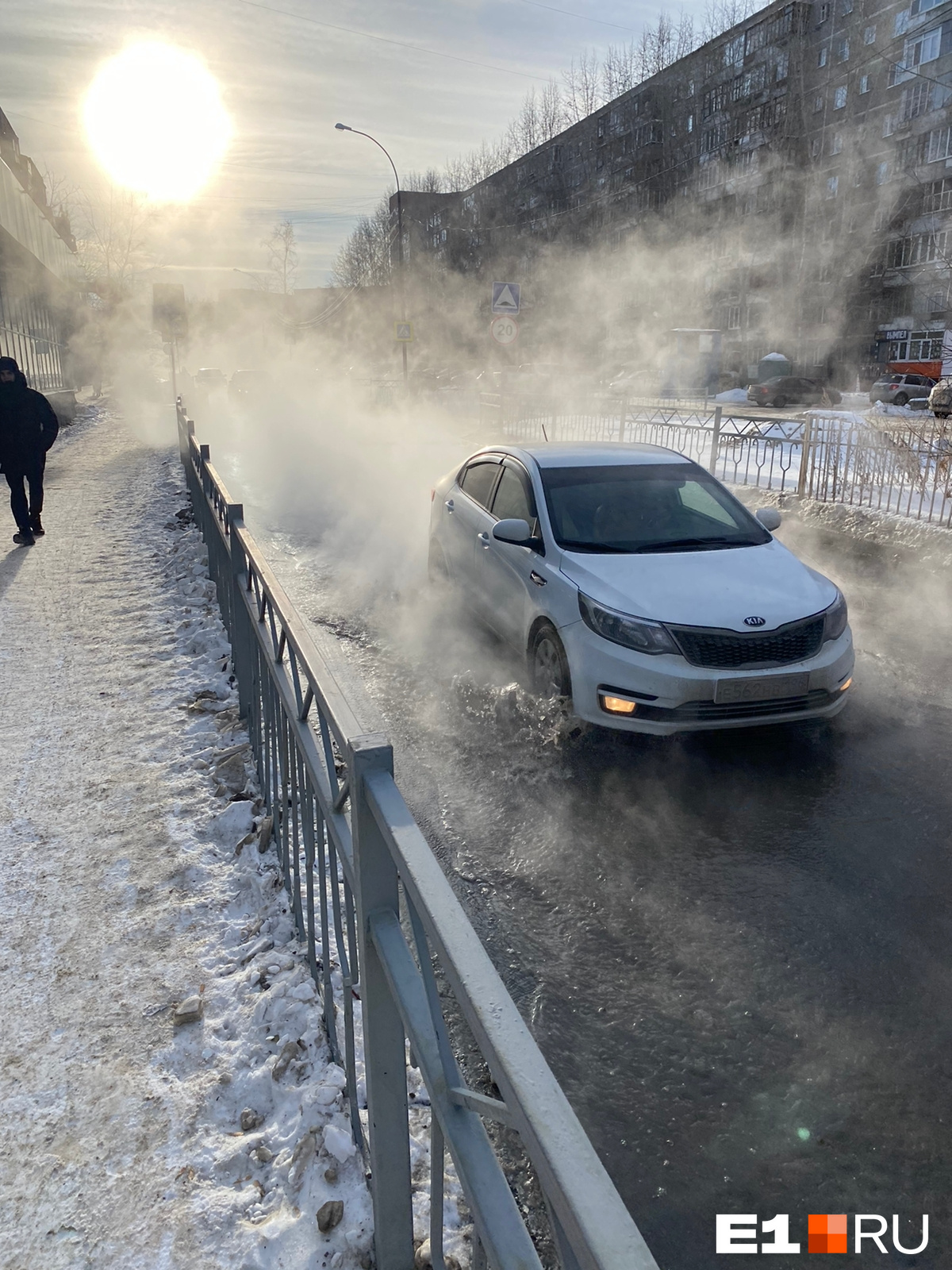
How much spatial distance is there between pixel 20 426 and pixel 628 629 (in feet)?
24.7

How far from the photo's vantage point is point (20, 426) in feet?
30.6

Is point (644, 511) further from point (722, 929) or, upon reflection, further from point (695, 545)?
point (722, 929)

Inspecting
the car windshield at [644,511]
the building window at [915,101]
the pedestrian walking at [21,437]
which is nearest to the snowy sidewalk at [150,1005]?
the car windshield at [644,511]

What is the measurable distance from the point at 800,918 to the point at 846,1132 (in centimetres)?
102

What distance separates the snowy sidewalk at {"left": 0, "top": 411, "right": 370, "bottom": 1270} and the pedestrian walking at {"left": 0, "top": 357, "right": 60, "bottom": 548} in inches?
174

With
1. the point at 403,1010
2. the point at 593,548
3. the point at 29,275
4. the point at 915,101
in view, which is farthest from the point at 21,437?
the point at 915,101

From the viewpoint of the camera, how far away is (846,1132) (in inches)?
95.2

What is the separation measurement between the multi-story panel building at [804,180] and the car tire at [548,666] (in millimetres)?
39100

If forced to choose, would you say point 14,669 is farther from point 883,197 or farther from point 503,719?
point 883,197

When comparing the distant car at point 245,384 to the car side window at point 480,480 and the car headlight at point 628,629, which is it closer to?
the car side window at point 480,480

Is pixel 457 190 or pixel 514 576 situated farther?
pixel 457 190

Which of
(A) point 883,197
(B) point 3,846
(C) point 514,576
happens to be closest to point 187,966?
(B) point 3,846

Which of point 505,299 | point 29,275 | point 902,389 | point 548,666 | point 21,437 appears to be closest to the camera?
point 548,666

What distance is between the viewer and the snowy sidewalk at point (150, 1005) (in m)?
2.10
